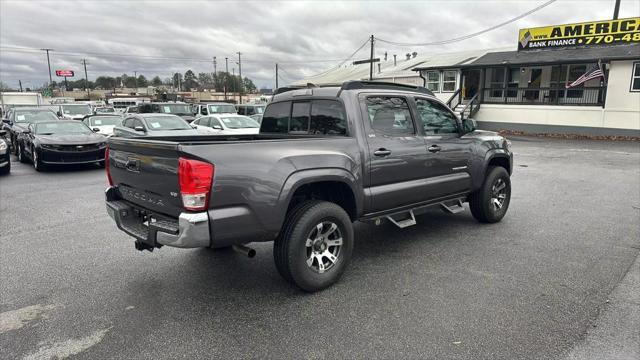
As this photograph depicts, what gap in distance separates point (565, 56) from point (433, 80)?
848 centimetres

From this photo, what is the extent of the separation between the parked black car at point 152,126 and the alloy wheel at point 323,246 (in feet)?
31.9

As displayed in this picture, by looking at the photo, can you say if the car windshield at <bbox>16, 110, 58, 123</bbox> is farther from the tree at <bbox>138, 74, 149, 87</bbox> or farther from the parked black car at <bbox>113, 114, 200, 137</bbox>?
the tree at <bbox>138, 74, 149, 87</bbox>

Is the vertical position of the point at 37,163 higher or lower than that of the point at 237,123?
lower

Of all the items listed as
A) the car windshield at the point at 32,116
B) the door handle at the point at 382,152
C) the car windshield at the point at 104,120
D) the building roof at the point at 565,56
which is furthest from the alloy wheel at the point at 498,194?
the building roof at the point at 565,56

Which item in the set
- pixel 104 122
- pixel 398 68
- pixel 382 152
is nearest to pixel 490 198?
pixel 382 152

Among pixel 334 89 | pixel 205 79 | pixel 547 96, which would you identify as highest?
pixel 205 79

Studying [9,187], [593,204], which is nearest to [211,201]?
[593,204]

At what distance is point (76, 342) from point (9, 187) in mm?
7917

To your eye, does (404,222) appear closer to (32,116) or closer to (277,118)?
(277,118)

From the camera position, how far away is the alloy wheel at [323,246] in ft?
12.8

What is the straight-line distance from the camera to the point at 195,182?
3.11 metres

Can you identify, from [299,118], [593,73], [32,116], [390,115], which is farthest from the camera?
[593,73]

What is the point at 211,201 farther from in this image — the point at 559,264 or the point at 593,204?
the point at 593,204

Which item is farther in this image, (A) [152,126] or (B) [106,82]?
(B) [106,82]
